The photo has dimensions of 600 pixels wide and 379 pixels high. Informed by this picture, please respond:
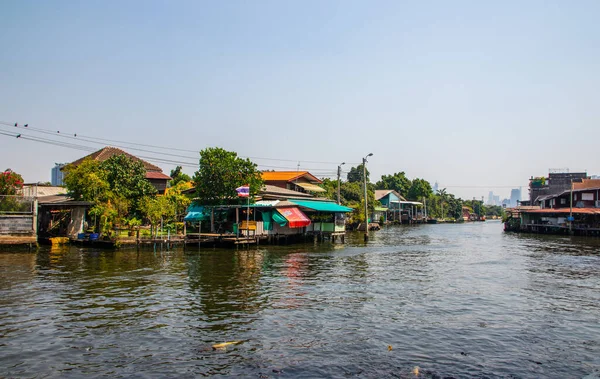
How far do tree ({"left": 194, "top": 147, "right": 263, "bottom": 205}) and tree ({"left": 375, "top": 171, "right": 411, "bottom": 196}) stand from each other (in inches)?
3808

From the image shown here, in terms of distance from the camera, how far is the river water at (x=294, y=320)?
11.5 meters

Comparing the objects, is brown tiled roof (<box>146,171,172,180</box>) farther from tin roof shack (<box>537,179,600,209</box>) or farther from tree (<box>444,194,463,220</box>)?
tree (<box>444,194,463,220</box>)

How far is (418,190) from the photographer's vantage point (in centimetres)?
13062

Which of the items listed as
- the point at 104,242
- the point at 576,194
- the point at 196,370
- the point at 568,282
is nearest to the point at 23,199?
the point at 104,242

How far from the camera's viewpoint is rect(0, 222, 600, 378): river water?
11531 millimetres

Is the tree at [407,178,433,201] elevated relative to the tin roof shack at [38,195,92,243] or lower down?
elevated

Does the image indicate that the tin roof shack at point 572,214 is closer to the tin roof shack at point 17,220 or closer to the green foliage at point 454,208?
the tin roof shack at point 17,220

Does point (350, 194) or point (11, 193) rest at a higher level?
point (350, 194)

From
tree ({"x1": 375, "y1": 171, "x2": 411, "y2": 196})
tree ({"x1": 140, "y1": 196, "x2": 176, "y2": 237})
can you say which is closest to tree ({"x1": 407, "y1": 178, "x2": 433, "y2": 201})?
tree ({"x1": 375, "y1": 171, "x2": 411, "y2": 196})

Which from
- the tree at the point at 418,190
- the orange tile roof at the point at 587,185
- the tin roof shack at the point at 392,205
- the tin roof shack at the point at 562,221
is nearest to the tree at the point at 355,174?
the tin roof shack at the point at 392,205

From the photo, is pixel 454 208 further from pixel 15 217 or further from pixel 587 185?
pixel 15 217

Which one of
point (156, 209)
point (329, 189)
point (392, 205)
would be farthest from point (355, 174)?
point (156, 209)

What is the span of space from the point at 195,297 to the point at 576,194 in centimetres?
7166

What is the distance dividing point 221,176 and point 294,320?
26.7 m
